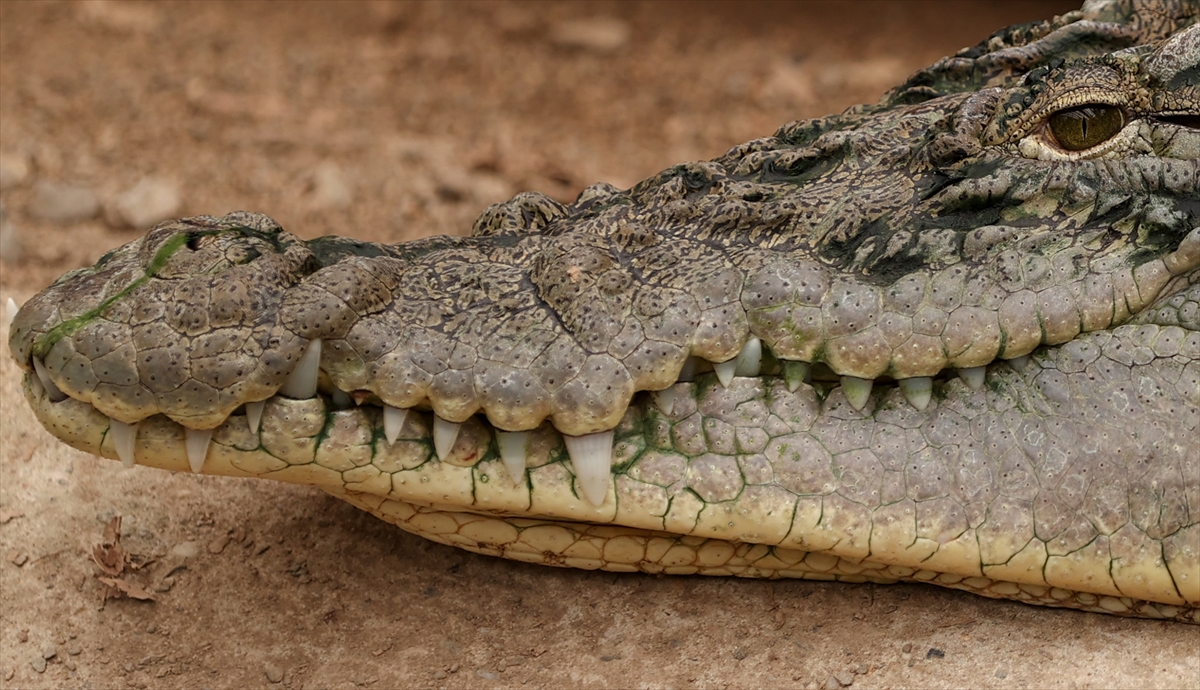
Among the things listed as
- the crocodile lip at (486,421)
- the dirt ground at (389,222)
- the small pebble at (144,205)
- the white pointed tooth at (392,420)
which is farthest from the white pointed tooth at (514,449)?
the small pebble at (144,205)

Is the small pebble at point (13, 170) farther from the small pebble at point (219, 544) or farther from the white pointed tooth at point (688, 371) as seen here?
the white pointed tooth at point (688, 371)

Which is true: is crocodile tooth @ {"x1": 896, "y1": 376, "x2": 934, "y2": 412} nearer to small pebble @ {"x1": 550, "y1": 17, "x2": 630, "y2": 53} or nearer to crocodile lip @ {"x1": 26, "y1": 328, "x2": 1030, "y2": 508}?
crocodile lip @ {"x1": 26, "y1": 328, "x2": 1030, "y2": 508}

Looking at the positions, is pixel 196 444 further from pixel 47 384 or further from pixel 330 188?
pixel 330 188

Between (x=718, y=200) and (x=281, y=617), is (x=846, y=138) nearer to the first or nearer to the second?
(x=718, y=200)

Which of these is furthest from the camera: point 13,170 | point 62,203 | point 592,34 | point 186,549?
point 592,34

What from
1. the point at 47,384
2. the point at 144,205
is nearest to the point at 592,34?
the point at 144,205

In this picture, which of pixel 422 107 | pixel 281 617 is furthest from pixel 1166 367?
pixel 422 107
